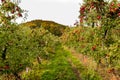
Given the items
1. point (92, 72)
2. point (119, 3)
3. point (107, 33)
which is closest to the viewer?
point (119, 3)

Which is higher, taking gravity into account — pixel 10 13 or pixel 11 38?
pixel 10 13

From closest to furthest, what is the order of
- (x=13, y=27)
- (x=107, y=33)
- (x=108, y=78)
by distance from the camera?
1. (x=13, y=27)
2. (x=107, y=33)
3. (x=108, y=78)

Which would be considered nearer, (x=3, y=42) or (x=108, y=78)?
(x=3, y=42)

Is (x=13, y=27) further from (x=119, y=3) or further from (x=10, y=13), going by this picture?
(x=119, y=3)

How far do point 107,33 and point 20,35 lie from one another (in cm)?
776

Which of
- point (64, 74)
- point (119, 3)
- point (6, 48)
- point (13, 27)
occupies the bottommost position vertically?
point (64, 74)

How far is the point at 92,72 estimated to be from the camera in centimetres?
3075

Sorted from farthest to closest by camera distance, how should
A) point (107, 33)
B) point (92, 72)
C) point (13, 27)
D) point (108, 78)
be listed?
point (92, 72) < point (108, 78) < point (107, 33) < point (13, 27)

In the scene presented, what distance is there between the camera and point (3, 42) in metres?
22.5

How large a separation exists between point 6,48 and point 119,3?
9.78m

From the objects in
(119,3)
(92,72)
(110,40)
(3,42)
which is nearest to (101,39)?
(110,40)

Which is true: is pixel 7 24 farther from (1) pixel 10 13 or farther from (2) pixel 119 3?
(2) pixel 119 3

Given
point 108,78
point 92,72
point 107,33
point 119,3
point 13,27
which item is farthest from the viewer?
point 92,72

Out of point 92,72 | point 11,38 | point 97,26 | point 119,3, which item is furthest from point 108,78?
point 11,38
